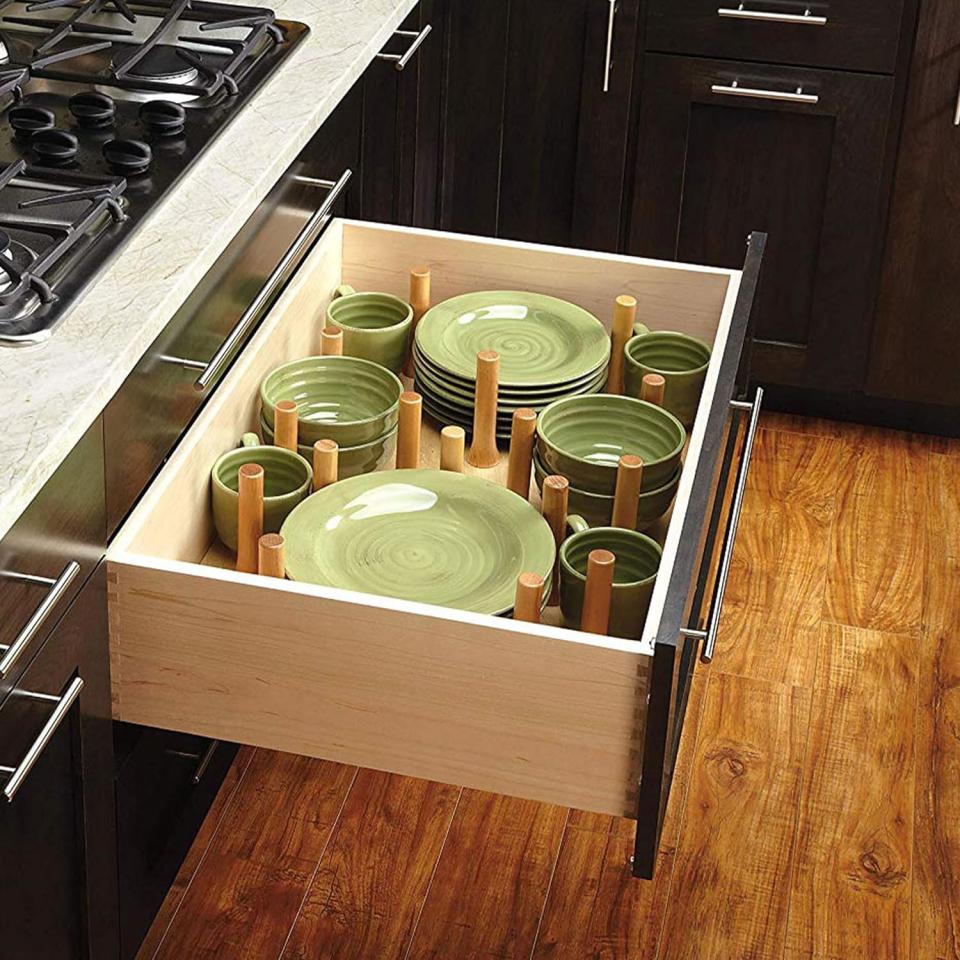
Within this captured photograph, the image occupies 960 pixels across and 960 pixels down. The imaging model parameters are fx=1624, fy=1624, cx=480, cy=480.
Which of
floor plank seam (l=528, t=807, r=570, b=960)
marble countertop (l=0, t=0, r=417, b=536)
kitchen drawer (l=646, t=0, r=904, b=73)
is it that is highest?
marble countertop (l=0, t=0, r=417, b=536)

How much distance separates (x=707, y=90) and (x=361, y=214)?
2.62 ft

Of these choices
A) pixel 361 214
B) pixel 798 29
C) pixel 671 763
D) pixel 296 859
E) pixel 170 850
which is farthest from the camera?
pixel 798 29

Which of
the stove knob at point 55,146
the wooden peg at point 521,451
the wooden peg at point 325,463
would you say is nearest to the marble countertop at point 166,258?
the stove knob at point 55,146

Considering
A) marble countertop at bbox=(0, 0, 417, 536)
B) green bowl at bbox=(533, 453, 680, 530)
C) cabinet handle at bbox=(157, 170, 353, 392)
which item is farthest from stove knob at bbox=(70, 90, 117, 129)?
green bowl at bbox=(533, 453, 680, 530)

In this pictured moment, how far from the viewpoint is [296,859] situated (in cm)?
208

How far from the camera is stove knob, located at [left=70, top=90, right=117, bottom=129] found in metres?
1.73

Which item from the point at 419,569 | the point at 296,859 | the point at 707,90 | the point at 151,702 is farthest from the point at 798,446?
the point at 151,702

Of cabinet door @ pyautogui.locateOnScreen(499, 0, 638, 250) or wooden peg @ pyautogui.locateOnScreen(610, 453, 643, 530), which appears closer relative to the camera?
wooden peg @ pyautogui.locateOnScreen(610, 453, 643, 530)

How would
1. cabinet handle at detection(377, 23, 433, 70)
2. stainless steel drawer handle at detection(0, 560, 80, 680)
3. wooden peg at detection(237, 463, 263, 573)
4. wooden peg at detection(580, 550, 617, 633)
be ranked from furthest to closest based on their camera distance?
cabinet handle at detection(377, 23, 433, 70) → wooden peg at detection(237, 463, 263, 573) → wooden peg at detection(580, 550, 617, 633) → stainless steel drawer handle at detection(0, 560, 80, 680)

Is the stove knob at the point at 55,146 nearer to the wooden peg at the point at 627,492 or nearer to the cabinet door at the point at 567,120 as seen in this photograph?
the wooden peg at the point at 627,492

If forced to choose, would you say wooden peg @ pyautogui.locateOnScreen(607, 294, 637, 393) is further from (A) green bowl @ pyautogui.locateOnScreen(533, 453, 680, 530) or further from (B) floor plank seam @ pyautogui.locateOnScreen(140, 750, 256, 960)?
(B) floor plank seam @ pyautogui.locateOnScreen(140, 750, 256, 960)

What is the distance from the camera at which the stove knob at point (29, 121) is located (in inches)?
66.8

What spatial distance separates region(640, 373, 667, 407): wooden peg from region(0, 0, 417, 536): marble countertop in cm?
46

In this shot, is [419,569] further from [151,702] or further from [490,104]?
[490,104]
